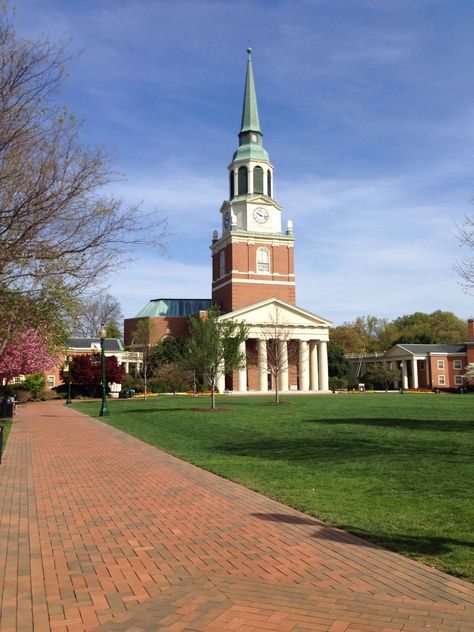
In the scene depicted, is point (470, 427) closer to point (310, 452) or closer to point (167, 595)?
point (310, 452)

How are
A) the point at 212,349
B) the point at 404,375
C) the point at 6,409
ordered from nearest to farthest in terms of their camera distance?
the point at 6,409 < the point at 212,349 < the point at 404,375

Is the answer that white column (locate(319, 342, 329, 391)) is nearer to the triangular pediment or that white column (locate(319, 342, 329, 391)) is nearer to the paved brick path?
the triangular pediment

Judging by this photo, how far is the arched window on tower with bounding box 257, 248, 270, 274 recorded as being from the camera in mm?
66875

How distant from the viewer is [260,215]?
222 ft

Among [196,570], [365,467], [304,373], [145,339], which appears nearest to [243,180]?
[145,339]

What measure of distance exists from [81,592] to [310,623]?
2.08 m

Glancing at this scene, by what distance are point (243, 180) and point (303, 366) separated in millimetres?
22715

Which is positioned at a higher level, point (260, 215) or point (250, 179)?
point (250, 179)

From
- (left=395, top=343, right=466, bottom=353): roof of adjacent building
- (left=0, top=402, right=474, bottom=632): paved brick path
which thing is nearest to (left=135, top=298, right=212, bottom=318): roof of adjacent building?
(left=395, top=343, right=466, bottom=353): roof of adjacent building

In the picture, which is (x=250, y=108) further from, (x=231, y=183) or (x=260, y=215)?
(x=260, y=215)

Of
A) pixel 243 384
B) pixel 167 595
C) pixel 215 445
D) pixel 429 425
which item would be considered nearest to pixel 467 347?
pixel 243 384

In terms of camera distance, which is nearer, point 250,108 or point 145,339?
point 145,339

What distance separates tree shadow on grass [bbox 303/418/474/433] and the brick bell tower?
43.5 meters

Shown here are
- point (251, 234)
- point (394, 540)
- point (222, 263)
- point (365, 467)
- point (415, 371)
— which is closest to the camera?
point (394, 540)
